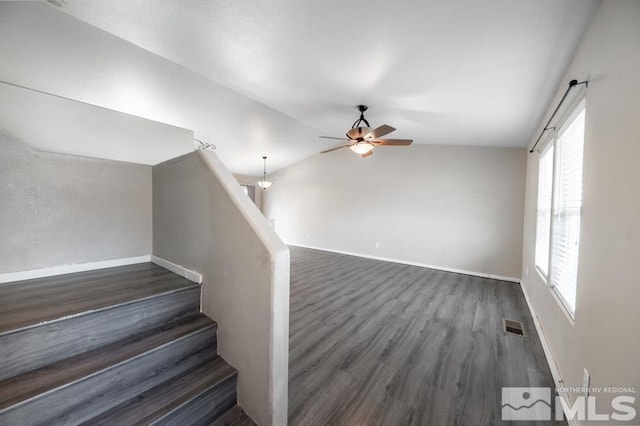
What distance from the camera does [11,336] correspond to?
0.99m

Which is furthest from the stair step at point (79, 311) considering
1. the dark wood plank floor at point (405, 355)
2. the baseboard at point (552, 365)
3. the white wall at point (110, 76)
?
the baseboard at point (552, 365)

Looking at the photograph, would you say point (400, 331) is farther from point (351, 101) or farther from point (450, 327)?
point (351, 101)

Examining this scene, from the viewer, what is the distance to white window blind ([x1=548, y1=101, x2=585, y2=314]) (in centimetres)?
170

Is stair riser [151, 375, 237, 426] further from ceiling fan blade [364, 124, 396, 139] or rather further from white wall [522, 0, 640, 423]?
ceiling fan blade [364, 124, 396, 139]

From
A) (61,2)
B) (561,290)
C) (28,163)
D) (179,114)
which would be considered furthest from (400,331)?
(179,114)

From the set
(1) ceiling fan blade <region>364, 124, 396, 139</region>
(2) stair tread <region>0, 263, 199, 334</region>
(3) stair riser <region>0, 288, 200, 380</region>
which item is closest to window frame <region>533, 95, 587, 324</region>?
(1) ceiling fan blade <region>364, 124, 396, 139</region>

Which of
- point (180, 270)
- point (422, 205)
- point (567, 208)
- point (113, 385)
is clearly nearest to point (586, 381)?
point (567, 208)

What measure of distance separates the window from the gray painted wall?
12.6ft

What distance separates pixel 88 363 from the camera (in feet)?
3.54

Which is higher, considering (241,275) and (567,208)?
(567,208)

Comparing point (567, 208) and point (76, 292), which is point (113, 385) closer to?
point (76, 292)

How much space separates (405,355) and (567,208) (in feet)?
6.48

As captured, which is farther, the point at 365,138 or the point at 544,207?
the point at 365,138

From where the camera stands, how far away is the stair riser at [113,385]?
2.92 feet
